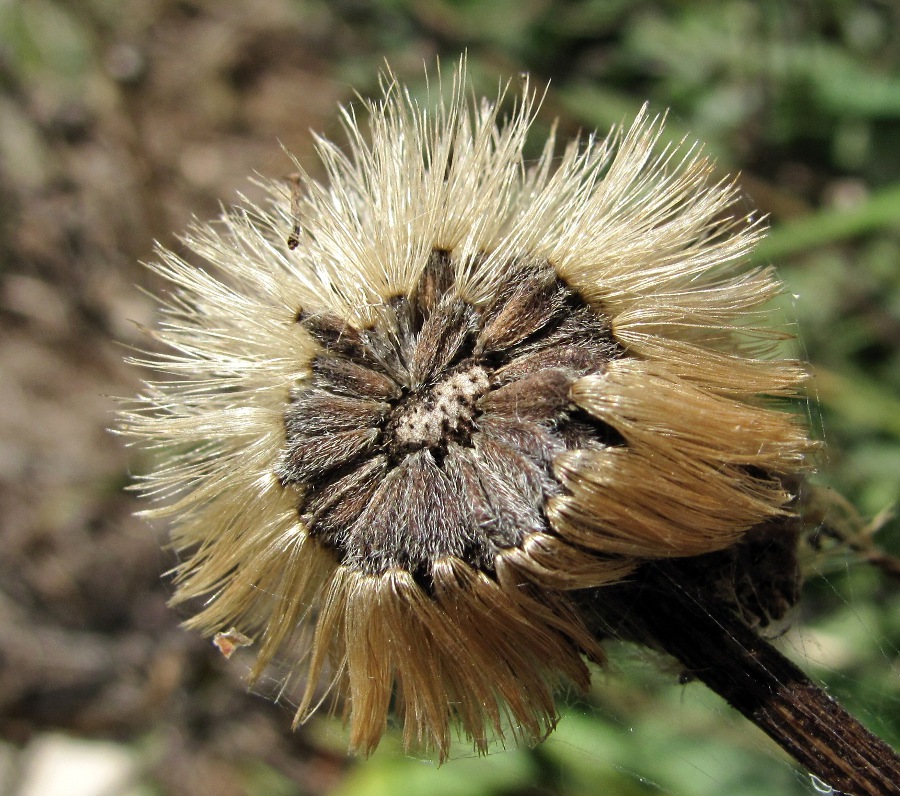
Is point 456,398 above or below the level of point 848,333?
below

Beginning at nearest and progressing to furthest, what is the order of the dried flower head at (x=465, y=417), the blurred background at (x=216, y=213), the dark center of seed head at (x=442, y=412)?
the dried flower head at (x=465, y=417)
the dark center of seed head at (x=442, y=412)
the blurred background at (x=216, y=213)

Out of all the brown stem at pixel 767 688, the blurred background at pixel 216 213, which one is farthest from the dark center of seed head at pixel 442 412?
the blurred background at pixel 216 213

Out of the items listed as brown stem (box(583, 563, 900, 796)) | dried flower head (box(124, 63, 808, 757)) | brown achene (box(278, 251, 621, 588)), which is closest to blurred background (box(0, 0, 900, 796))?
brown stem (box(583, 563, 900, 796))

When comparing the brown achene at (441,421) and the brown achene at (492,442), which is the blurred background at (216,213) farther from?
the brown achene at (441,421)

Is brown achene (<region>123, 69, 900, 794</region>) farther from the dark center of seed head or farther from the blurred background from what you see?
the blurred background

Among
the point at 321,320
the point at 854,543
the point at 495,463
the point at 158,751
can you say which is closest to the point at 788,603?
the point at 854,543

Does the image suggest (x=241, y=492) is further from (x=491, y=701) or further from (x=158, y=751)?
(x=158, y=751)
